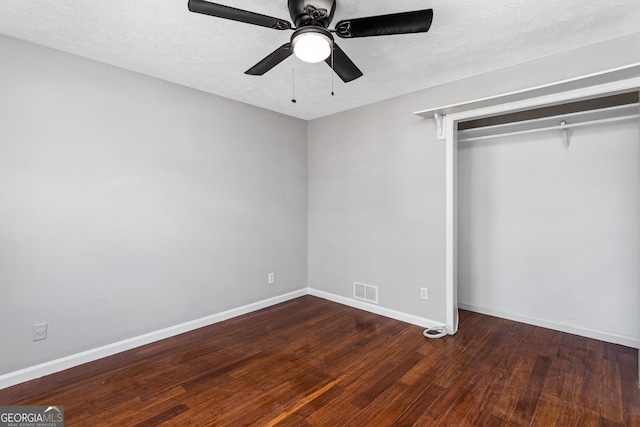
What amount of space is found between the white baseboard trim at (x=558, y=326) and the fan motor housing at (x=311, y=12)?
3.51 meters

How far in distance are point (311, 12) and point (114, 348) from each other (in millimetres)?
3057

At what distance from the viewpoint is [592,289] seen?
3053 mm

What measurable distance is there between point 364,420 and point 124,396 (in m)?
1.63

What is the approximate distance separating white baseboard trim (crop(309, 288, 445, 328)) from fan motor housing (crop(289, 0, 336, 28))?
115 inches

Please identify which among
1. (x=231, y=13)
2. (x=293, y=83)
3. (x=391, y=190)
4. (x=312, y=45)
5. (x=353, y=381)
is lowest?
(x=353, y=381)

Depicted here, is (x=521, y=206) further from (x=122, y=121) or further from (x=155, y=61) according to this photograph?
(x=122, y=121)

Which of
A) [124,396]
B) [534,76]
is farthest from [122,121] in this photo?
[534,76]

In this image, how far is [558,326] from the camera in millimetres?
3203

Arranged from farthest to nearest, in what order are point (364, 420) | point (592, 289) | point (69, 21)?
point (592, 289), point (69, 21), point (364, 420)

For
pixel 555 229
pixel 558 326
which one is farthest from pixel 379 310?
pixel 555 229

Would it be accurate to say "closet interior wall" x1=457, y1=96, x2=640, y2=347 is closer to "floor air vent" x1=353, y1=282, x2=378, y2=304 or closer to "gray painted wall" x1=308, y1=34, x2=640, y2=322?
"gray painted wall" x1=308, y1=34, x2=640, y2=322

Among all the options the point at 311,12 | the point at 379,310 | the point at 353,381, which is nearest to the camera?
the point at 311,12

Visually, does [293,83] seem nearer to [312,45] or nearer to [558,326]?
[312,45]

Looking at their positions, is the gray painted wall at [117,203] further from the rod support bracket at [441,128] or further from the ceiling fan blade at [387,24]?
the ceiling fan blade at [387,24]
